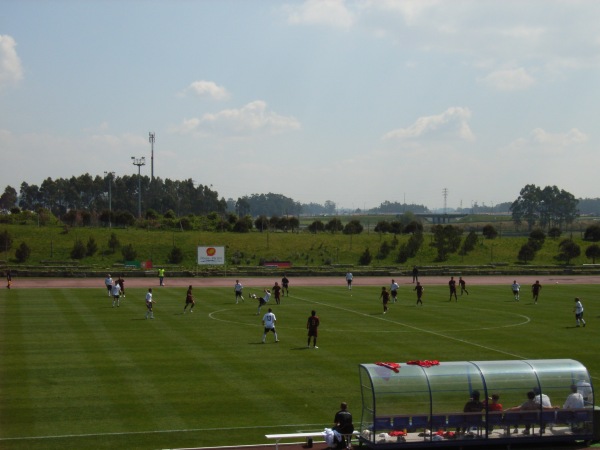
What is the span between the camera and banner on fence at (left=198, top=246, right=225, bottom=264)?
78.9 metres

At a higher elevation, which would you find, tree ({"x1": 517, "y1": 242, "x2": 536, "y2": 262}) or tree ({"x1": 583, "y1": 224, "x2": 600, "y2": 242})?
tree ({"x1": 583, "y1": 224, "x2": 600, "y2": 242})

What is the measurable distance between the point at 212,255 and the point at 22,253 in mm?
21021

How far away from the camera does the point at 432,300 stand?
53.8 metres

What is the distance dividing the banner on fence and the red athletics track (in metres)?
4.08

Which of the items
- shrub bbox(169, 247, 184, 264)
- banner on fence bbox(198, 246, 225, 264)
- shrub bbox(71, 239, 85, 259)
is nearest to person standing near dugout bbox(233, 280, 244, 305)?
banner on fence bbox(198, 246, 225, 264)

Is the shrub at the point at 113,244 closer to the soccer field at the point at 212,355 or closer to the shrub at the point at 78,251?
the shrub at the point at 78,251

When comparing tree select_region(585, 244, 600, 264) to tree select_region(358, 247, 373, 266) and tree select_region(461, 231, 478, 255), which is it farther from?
tree select_region(358, 247, 373, 266)

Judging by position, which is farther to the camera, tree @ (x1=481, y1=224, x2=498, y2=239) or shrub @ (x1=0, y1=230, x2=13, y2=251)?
tree @ (x1=481, y1=224, x2=498, y2=239)

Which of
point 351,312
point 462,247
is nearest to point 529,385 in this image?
point 351,312

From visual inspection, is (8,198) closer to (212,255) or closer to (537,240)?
(212,255)

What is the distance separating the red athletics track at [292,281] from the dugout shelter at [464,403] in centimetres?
4632

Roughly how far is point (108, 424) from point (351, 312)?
86.6 ft

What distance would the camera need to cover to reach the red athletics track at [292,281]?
65500 millimetres

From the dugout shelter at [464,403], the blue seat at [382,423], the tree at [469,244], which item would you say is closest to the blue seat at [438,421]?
the dugout shelter at [464,403]
